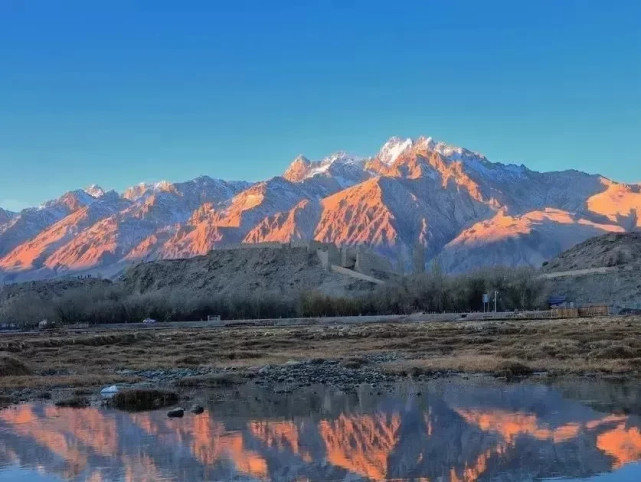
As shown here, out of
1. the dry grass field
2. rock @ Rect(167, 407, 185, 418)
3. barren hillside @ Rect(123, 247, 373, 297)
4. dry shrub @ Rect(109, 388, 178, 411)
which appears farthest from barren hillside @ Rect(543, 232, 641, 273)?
rock @ Rect(167, 407, 185, 418)

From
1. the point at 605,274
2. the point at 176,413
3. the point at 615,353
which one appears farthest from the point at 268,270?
the point at 176,413

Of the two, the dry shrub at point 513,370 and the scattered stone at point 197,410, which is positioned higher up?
the dry shrub at point 513,370

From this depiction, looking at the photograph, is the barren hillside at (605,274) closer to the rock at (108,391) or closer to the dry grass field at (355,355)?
the dry grass field at (355,355)

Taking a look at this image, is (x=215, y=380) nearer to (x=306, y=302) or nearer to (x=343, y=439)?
(x=343, y=439)

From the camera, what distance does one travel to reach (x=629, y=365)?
91.5 feet

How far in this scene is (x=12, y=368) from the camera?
3300cm

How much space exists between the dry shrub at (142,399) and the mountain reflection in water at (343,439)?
89 centimetres

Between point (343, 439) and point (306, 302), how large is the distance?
109134mm

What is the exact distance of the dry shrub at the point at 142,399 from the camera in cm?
2161

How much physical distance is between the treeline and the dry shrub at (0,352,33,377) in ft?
292

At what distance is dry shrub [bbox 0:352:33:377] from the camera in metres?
32.4

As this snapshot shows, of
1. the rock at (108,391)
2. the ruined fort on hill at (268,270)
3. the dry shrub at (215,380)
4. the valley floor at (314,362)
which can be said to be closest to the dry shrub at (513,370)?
the valley floor at (314,362)

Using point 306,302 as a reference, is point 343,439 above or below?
below

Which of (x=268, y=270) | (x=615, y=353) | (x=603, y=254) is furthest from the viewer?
(x=268, y=270)
